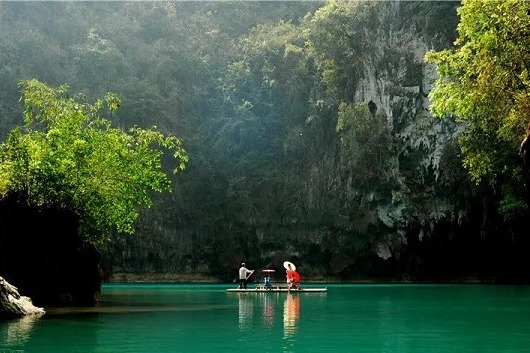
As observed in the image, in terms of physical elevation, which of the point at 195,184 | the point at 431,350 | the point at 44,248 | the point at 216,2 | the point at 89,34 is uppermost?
the point at 216,2

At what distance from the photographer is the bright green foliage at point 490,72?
17938 mm

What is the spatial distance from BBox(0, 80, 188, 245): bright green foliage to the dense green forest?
20.6 metres

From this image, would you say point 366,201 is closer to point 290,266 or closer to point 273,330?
point 290,266

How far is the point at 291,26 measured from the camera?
193 ft

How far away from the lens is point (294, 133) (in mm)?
53844

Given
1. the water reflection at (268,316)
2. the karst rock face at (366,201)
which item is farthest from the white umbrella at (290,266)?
the karst rock face at (366,201)

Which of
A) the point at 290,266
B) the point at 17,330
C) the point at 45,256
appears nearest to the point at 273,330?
the point at 17,330

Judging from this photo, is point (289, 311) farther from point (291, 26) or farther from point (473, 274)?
point (291, 26)

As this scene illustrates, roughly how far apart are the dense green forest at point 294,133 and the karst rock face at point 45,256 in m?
21.3

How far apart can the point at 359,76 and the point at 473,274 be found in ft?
49.4

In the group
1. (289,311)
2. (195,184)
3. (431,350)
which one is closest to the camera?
(431,350)

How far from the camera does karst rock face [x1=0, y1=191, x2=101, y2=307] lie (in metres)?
21.1

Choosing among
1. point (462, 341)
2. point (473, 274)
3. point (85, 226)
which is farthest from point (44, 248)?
point (473, 274)

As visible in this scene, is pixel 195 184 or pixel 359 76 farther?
pixel 195 184
